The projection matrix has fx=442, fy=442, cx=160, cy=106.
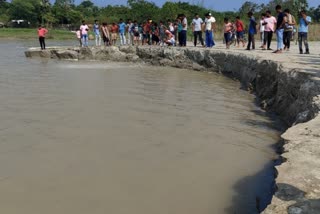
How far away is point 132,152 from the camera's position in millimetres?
5922

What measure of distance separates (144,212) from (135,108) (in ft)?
15.5

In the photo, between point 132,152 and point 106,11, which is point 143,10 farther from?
point 132,152

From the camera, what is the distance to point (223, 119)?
807cm

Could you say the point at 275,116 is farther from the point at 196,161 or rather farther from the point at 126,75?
the point at 126,75

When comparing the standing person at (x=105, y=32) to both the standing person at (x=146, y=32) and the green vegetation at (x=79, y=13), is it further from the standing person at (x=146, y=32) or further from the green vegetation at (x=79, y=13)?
the green vegetation at (x=79, y=13)

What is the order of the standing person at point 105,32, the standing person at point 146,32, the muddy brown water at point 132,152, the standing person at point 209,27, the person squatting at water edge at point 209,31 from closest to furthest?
1. the muddy brown water at point 132,152
2. the person squatting at water edge at point 209,31
3. the standing person at point 209,27
4. the standing person at point 105,32
5. the standing person at point 146,32

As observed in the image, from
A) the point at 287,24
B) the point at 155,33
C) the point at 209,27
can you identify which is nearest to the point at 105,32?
the point at 155,33

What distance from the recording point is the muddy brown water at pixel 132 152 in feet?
14.6

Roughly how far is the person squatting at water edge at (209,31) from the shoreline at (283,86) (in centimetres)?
126

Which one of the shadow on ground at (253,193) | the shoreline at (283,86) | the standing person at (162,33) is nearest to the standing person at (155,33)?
the standing person at (162,33)

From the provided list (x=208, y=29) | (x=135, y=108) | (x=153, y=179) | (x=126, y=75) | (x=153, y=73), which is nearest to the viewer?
(x=153, y=179)

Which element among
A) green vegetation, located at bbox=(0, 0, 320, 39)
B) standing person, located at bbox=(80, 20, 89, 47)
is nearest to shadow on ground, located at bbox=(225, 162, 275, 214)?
standing person, located at bbox=(80, 20, 89, 47)

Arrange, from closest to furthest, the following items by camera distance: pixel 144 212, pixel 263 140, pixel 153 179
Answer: pixel 144 212 → pixel 153 179 → pixel 263 140

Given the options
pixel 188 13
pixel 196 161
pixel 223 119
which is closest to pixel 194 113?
pixel 223 119
